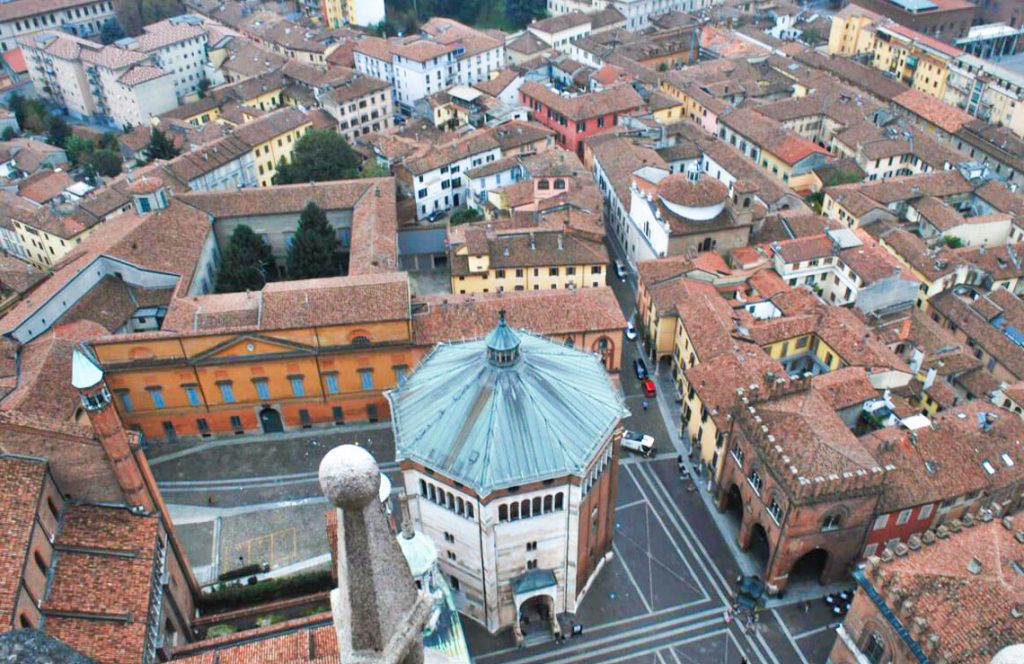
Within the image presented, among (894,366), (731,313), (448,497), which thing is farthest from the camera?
(731,313)

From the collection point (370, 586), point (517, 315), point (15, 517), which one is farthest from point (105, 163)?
point (370, 586)

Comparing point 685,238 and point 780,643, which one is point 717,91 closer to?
point 685,238

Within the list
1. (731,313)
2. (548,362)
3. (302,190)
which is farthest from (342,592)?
(302,190)

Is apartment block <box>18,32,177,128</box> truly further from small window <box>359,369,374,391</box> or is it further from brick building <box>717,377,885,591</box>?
brick building <box>717,377,885,591</box>

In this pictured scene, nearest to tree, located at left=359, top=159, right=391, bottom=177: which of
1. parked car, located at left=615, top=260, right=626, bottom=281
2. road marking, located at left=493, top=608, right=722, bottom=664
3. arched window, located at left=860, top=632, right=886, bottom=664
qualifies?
parked car, located at left=615, top=260, right=626, bottom=281

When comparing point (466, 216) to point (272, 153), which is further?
point (272, 153)

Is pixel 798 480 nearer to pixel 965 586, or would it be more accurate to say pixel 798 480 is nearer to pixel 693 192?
pixel 965 586
